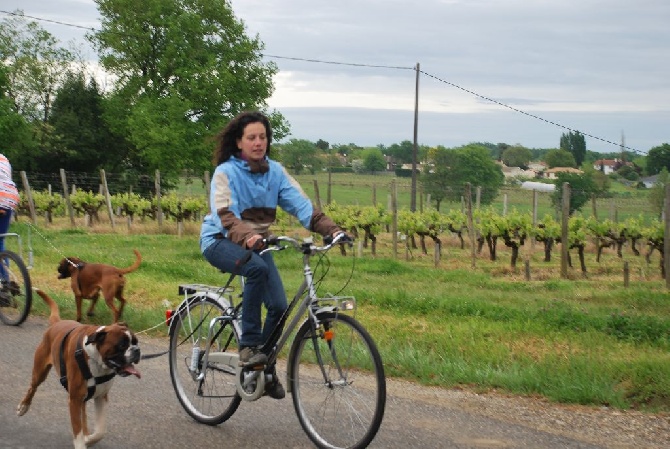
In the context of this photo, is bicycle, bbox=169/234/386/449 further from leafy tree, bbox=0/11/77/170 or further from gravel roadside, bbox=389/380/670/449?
leafy tree, bbox=0/11/77/170

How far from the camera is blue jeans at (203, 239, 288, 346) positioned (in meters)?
5.61

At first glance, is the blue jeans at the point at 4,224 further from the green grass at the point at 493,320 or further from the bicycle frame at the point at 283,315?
the bicycle frame at the point at 283,315

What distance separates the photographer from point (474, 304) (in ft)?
45.4

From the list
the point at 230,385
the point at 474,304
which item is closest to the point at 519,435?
the point at 230,385

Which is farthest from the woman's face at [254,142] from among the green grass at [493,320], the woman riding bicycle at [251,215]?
the green grass at [493,320]

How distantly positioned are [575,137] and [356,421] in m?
118

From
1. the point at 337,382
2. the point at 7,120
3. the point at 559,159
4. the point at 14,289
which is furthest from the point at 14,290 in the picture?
the point at 559,159

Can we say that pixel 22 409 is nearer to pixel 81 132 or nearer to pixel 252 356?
pixel 252 356

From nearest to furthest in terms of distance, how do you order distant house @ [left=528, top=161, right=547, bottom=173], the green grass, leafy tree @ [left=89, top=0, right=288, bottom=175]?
1. the green grass
2. leafy tree @ [left=89, top=0, right=288, bottom=175]
3. distant house @ [left=528, top=161, right=547, bottom=173]

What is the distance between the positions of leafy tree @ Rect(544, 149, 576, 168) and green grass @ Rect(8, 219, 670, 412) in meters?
85.0

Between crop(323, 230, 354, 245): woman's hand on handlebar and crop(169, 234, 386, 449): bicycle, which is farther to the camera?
crop(323, 230, 354, 245): woman's hand on handlebar

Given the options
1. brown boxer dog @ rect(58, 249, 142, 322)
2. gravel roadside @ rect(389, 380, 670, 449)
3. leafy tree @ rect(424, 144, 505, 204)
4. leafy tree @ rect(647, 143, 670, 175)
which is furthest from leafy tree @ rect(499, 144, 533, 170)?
gravel roadside @ rect(389, 380, 670, 449)

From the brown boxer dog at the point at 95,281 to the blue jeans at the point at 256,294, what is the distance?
190 inches

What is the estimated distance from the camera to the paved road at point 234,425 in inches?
221
